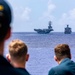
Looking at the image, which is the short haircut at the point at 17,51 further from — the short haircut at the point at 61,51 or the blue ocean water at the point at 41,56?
the short haircut at the point at 61,51

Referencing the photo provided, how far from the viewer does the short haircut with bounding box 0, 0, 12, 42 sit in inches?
68.6

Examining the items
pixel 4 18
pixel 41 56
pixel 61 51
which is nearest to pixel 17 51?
pixel 4 18

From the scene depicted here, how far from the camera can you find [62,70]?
4199 millimetres

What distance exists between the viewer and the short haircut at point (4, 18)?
5.71 ft

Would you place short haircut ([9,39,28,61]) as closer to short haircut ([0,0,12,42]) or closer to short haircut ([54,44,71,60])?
short haircut ([0,0,12,42])

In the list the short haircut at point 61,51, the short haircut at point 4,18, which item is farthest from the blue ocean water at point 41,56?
the short haircut at point 61,51

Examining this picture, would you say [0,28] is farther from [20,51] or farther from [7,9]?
[20,51]

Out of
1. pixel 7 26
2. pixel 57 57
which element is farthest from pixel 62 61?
pixel 7 26

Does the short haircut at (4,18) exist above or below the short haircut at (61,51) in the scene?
above

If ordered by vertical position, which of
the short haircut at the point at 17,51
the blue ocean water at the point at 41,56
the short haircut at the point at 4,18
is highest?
the short haircut at the point at 4,18

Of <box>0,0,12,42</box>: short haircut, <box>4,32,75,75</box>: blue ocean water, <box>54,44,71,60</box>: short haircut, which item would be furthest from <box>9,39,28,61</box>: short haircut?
<box>54,44,71,60</box>: short haircut

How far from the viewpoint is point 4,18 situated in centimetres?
175

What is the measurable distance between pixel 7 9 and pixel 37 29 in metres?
107

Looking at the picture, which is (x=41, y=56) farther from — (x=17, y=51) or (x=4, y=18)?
(x=4, y=18)
